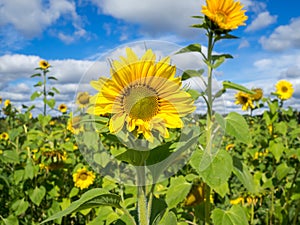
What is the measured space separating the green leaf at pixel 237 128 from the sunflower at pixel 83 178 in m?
1.91

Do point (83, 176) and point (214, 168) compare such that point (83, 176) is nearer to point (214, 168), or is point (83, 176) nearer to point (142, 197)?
point (214, 168)

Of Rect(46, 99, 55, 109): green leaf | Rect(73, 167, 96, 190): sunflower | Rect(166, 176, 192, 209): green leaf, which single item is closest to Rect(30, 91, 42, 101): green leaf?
Rect(46, 99, 55, 109): green leaf

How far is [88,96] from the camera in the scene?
0.94 m

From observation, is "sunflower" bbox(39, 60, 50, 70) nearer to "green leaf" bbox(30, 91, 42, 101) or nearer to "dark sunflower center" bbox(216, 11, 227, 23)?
"green leaf" bbox(30, 91, 42, 101)

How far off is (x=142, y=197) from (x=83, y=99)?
1.09 feet

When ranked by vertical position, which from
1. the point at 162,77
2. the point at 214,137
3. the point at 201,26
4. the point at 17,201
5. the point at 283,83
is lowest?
the point at 17,201

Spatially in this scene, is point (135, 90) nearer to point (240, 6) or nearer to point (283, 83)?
point (240, 6)

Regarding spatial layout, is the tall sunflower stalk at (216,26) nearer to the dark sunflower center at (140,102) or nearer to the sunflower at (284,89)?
the dark sunflower center at (140,102)

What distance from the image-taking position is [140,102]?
0.92m

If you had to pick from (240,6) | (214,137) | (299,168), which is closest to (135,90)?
(214,137)

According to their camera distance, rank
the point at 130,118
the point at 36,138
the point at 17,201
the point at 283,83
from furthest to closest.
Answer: the point at 283,83
the point at 36,138
the point at 17,201
the point at 130,118

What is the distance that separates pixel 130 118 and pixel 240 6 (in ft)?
2.85

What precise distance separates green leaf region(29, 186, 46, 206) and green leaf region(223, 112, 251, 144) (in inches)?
70.5

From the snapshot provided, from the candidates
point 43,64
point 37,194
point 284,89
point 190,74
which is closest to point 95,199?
point 190,74
